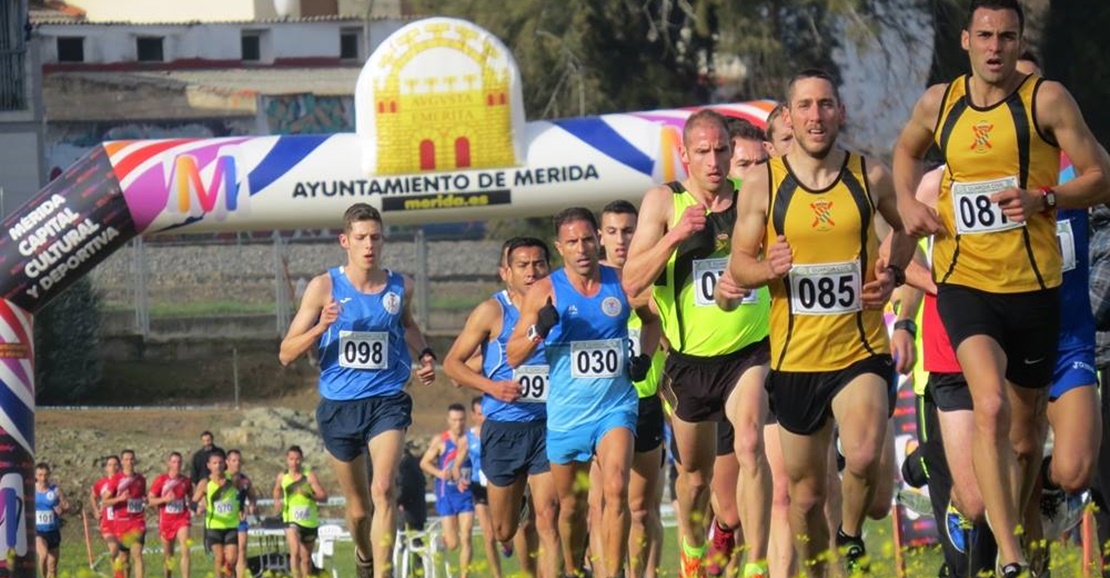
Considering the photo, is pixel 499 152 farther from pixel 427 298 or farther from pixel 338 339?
pixel 427 298

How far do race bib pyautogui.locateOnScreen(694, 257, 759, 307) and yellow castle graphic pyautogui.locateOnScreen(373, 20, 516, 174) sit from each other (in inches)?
270

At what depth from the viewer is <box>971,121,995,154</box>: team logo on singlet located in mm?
8312

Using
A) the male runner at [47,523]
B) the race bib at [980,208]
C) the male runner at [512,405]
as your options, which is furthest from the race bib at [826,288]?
the male runner at [47,523]

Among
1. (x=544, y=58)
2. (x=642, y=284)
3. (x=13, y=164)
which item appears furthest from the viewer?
(x=13, y=164)

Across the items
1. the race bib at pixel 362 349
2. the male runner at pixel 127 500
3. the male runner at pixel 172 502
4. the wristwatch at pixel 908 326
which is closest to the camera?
the wristwatch at pixel 908 326

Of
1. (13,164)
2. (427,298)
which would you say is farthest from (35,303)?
(13,164)

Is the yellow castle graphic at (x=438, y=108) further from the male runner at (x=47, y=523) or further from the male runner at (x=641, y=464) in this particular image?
the male runner at (x=47, y=523)

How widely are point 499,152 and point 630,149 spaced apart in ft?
3.70

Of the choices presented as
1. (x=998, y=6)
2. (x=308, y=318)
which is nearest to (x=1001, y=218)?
(x=998, y=6)

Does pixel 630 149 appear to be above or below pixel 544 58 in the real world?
below

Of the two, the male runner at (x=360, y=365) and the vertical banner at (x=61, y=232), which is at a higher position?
the vertical banner at (x=61, y=232)

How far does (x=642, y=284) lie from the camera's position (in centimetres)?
1028

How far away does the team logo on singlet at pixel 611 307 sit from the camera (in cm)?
1157

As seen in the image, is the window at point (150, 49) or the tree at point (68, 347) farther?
the window at point (150, 49)
